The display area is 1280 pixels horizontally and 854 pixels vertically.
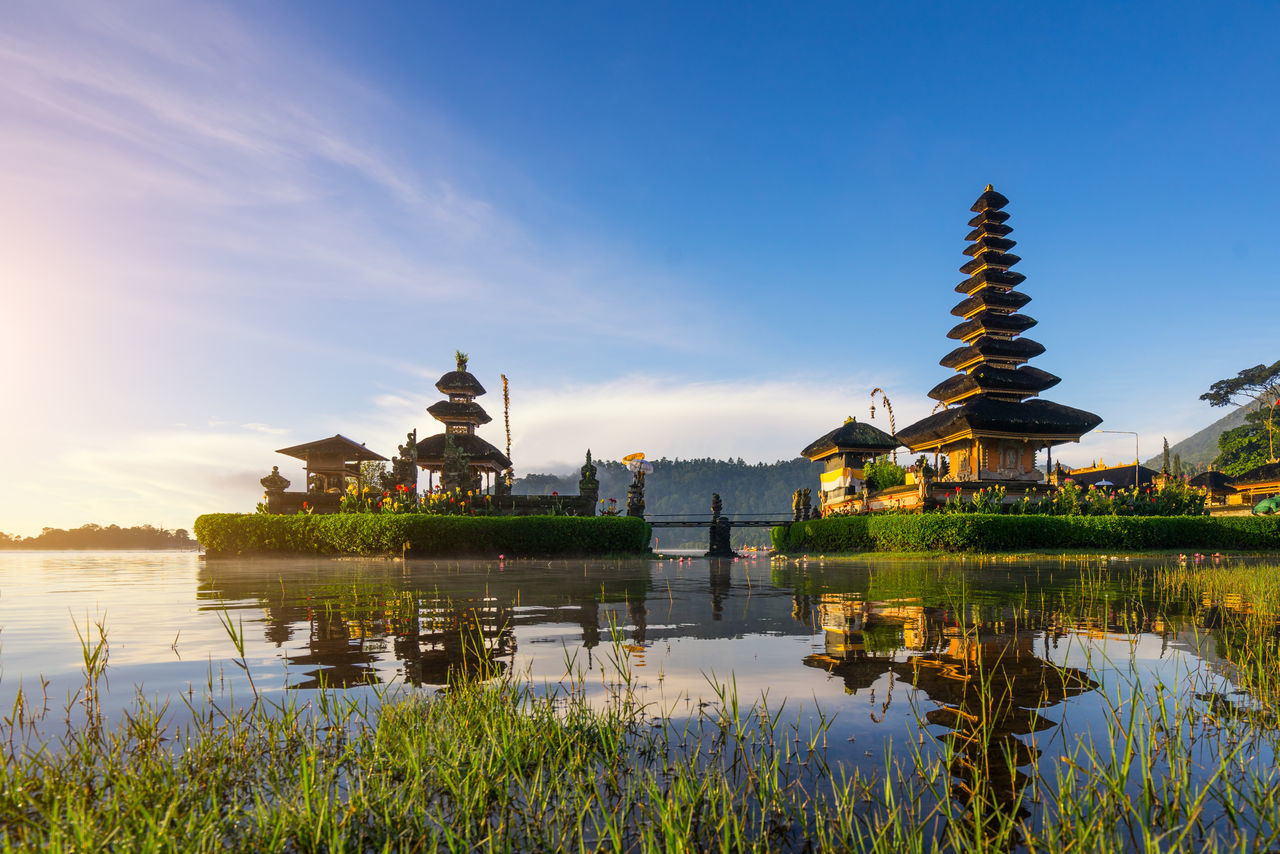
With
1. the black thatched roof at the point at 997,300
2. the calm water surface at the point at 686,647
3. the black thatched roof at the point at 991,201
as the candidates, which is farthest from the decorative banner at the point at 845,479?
the calm water surface at the point at 686,647

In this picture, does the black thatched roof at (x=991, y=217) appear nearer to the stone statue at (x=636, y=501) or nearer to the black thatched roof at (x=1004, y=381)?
the black thatched roof at (x=1004, y=381)

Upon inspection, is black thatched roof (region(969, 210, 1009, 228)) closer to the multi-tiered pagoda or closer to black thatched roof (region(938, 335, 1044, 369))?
the multi-tiered pagoda

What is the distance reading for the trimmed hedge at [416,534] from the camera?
2509 centimetres

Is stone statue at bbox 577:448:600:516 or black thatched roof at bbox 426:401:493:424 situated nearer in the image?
stone statue at bbox 577:448:600:516

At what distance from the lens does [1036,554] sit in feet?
73.4

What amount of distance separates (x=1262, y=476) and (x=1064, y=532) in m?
31.3

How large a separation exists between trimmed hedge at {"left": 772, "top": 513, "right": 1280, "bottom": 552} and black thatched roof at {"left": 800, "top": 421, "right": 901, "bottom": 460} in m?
13.6

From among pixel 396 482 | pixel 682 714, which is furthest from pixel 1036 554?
pixel 396 482

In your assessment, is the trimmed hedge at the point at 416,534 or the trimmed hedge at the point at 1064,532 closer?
the trimmed hedge at the point at 1064,532

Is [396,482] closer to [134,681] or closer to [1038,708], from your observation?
[134,681]

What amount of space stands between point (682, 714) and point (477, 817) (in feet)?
5.04

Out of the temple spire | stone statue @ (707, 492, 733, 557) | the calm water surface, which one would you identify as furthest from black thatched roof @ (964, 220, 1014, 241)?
the calm water surface

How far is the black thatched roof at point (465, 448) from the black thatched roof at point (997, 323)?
28842 mm

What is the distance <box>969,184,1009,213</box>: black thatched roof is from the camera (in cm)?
4081
